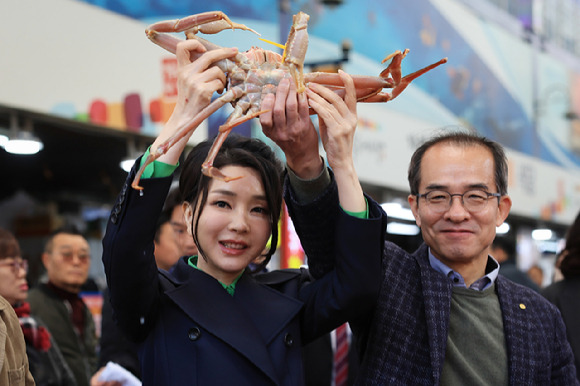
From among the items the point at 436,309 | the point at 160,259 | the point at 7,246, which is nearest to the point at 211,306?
the point at 436,309

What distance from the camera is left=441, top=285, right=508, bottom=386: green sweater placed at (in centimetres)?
192

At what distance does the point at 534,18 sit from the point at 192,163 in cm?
1464

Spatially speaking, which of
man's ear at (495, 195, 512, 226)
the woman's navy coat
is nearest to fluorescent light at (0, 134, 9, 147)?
the woman's navy coat

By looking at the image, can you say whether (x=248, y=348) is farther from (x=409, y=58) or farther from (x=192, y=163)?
(x=409, y=58)

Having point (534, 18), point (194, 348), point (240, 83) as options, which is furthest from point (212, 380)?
point (534, 18)

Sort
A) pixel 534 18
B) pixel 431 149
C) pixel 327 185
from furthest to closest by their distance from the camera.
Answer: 1. pixel 534 18
2. pixel 431 149
3. pixel 327 185

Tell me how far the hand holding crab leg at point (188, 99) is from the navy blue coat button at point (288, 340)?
584 mm

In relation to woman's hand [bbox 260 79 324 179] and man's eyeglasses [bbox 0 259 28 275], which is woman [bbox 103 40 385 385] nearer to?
woman's hand [bbox 260 79 324 179]

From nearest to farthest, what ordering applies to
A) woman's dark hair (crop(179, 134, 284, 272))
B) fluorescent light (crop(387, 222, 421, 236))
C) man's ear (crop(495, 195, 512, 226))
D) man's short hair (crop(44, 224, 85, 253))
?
1. woman's dark hair (crop(179, 134, 284, 272))
2. man's ear (crop(495, 195, 512, 226))
3. man's short hair (crop(44, 224, 85, 253))
4. fluorescent light (crop(387, 222, 421, 236))

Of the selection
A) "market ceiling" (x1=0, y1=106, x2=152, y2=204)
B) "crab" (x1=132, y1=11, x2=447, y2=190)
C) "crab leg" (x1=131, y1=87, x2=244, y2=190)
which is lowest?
"crab leg" (x1=131, y1=87, x2=244, y2=190)

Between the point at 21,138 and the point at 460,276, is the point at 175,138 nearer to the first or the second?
the point at 460,276

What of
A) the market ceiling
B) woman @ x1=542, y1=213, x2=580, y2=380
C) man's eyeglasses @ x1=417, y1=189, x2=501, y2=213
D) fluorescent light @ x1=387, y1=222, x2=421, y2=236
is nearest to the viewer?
man's eyeglasses @ x1=417, y1=189, x2=501, y2=213

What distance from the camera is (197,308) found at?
1797 mm

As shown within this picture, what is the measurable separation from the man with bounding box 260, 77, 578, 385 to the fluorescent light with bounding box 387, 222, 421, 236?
971 centimetres
